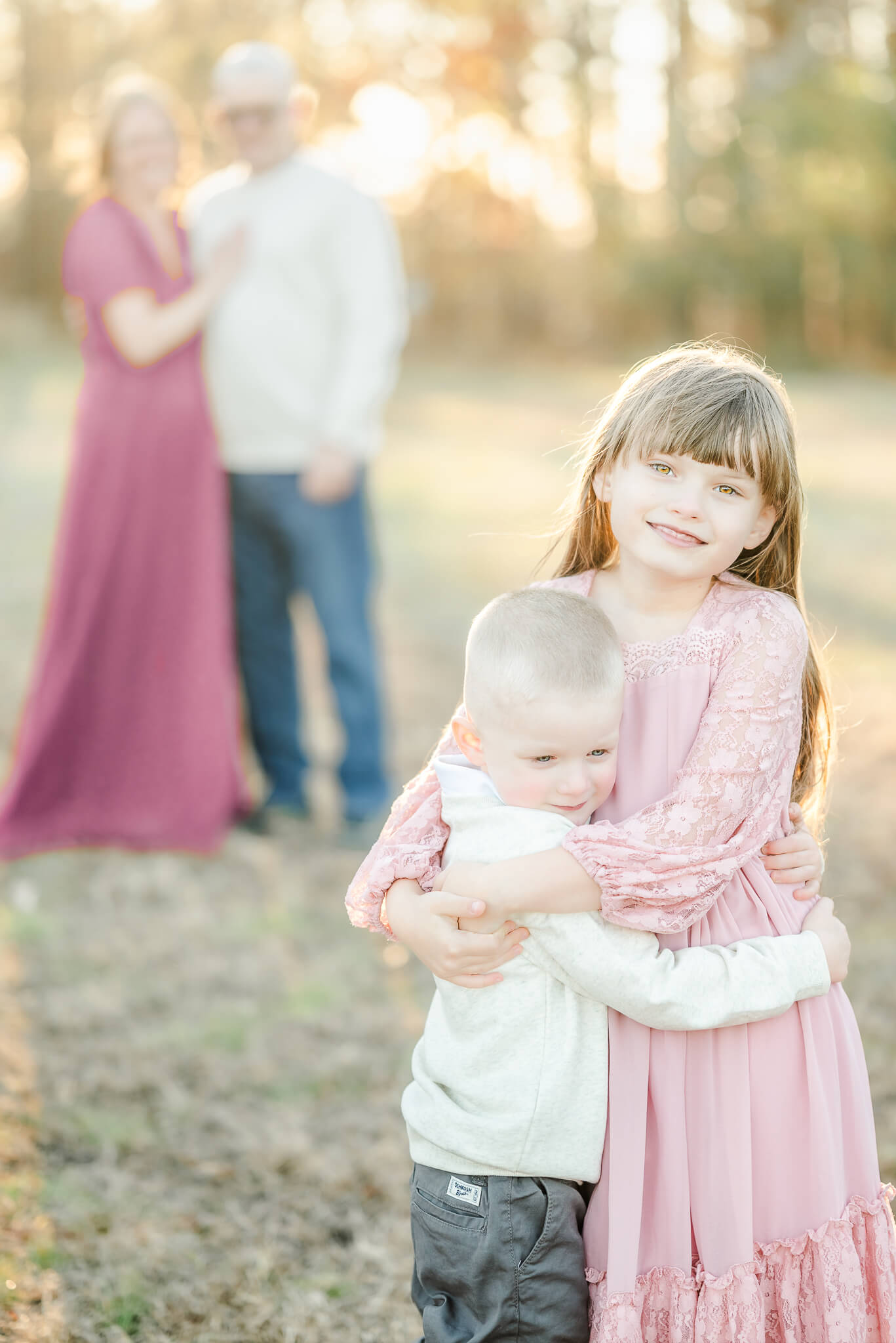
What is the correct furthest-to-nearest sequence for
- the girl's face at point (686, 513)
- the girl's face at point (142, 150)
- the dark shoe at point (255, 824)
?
the dark shoe at point (255, 824)
the girl's face at point (142, 150)
the girl's face at point (686, 513)

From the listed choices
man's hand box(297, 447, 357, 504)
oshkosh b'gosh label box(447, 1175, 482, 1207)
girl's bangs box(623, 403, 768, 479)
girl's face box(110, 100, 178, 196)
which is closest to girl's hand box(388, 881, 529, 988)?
oshkosh b'gosh label box(447, 1175, 482, 1207)

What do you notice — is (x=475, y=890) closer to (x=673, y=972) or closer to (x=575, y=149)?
(x=673, y=972)

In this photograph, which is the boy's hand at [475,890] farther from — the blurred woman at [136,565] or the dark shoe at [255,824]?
the dark shoe at [255,824]

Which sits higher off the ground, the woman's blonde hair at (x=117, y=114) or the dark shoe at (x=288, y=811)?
the woman's blonde hair at (x=117, y=114)

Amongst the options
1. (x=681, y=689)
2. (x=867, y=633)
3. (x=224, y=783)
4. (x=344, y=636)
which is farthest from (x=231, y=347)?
(x=867, y=633)

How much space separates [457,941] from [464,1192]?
30 centimetres

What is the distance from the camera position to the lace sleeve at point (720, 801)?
4.90 feet

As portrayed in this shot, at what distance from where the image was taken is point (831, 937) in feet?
5.24

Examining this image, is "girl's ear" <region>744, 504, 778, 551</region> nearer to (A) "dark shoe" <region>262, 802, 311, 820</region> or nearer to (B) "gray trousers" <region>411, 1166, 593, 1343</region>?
(B) "gray trousers" <region>411, 1166, 593, 1343</region>

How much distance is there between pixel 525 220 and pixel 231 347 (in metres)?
18.4

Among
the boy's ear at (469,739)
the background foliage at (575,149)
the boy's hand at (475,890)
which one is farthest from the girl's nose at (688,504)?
the background foliage at (575,149)

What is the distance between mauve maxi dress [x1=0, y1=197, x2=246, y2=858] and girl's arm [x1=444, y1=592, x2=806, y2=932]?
7.96 ft

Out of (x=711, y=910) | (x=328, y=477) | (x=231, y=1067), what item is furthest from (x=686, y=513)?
(x=328, y=477)

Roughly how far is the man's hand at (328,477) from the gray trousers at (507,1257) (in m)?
2.47
